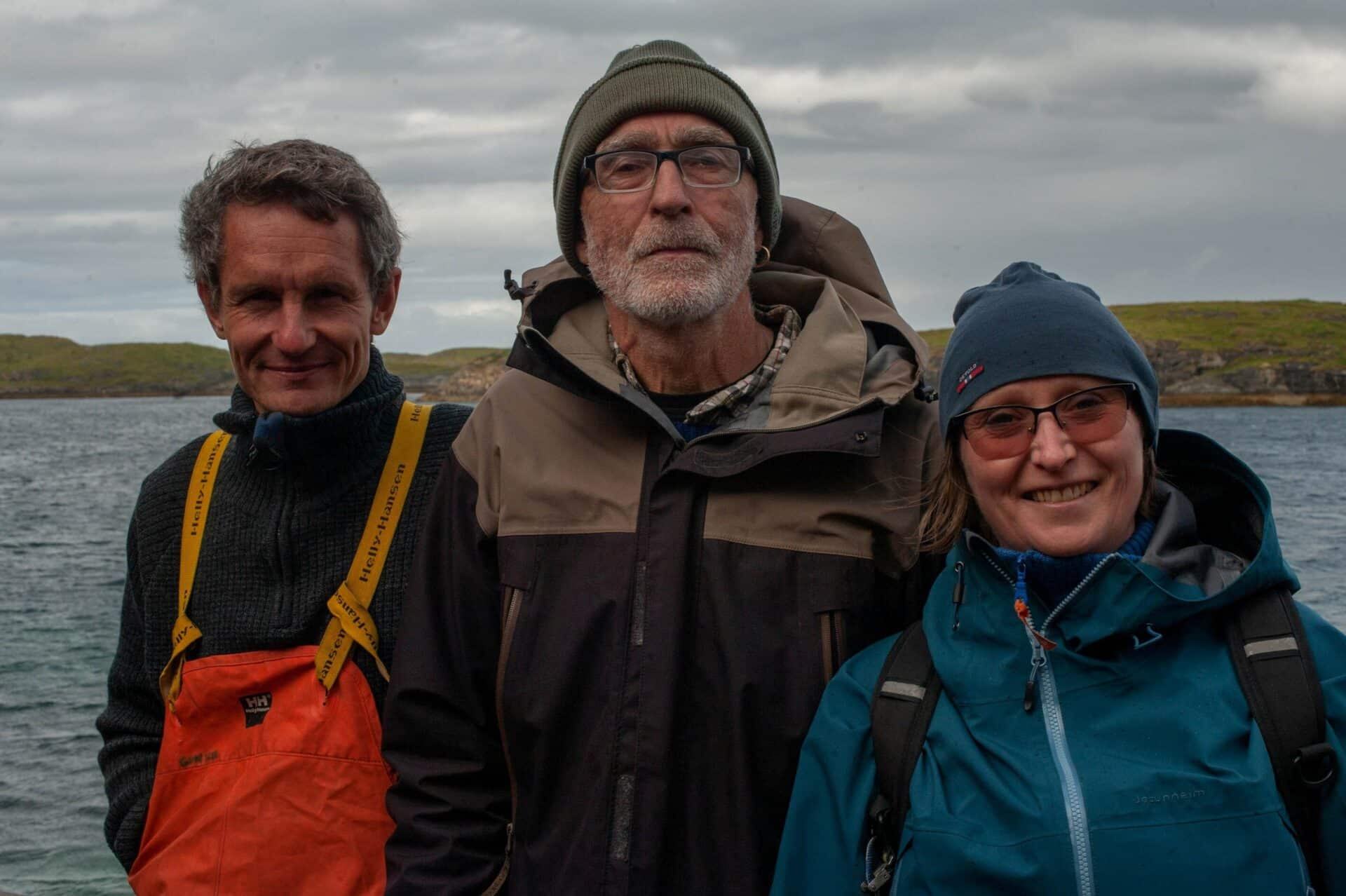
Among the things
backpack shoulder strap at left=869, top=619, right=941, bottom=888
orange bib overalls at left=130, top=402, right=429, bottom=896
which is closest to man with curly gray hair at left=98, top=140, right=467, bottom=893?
orange bib overalls at left=130, top=402, right=429, bottom=896

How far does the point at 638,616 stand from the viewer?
320 centimetres

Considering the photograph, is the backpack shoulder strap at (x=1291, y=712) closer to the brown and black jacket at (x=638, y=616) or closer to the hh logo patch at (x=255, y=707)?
the brown and black jacket at (x=638, y=616)

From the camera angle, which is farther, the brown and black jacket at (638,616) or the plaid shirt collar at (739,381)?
the plaid shirt collar at (739,381)

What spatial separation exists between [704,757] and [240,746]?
4.96 ft

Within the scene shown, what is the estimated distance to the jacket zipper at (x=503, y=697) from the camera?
3330mm

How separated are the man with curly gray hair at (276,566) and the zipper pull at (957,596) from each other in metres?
1.79

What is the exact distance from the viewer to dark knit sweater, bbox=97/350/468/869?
3703 mm

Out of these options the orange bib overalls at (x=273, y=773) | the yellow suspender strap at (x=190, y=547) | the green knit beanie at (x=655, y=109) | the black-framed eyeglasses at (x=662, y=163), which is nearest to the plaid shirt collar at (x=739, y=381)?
the green knit beanie at (x=655, y=109)

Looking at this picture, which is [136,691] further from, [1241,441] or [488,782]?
[1241,441]

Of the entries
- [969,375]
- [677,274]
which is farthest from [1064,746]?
[677,274]

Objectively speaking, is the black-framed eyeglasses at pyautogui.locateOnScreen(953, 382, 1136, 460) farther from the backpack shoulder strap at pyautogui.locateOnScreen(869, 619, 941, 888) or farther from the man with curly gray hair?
the man with curly gray hair

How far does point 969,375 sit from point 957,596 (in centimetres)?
60

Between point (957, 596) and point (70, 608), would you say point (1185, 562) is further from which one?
point (70, 608)

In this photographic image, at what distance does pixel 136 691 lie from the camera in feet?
13.0
